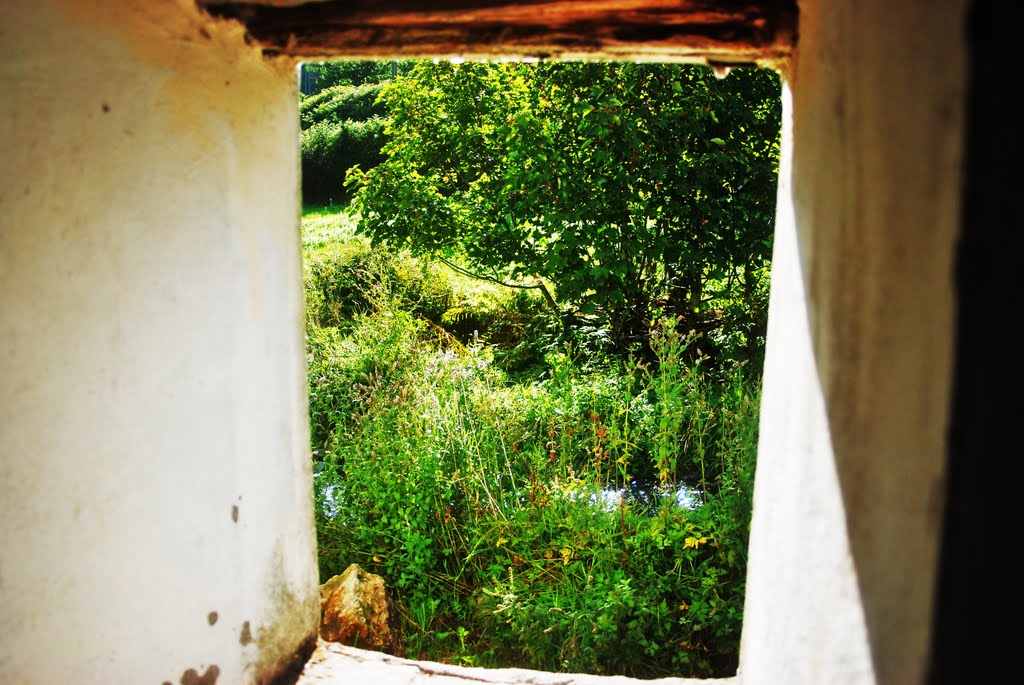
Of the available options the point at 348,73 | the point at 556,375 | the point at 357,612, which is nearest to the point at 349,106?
the point at 348,73

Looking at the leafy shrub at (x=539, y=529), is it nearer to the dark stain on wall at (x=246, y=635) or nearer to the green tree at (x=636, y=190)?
the green tree at (x=636, y=190)

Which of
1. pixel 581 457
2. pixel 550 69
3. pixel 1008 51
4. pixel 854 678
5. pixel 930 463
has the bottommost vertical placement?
pixel 581 457

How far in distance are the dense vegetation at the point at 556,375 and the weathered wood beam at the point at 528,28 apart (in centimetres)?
243

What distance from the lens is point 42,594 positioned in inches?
76.0

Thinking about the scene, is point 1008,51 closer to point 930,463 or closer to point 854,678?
point 930,463

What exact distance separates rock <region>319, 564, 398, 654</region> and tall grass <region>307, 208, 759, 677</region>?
0.74 ft

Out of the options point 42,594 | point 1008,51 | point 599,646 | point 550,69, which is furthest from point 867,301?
point 550,69

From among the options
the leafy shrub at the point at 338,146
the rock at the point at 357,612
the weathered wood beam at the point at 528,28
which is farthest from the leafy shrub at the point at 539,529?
the leafy shrub at the point at 338,146

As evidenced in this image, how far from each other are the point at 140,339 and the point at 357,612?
223 centimetres

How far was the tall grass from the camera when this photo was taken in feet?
12.3

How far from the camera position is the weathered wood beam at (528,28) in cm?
197

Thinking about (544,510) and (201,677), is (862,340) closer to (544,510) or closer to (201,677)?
(201,677)

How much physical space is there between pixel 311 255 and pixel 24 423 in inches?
286

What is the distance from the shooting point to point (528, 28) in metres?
2.13
